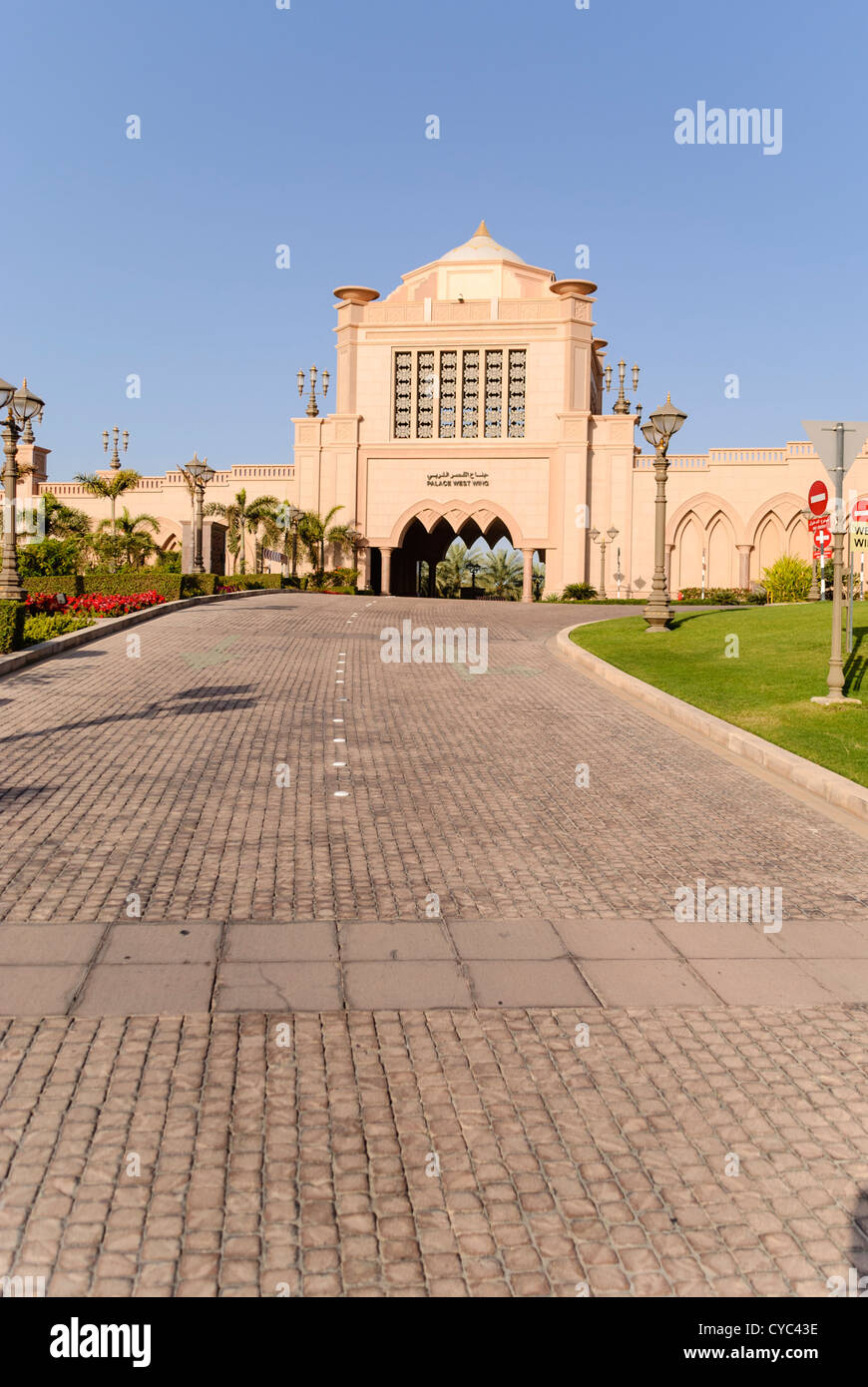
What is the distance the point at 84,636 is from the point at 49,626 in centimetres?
100

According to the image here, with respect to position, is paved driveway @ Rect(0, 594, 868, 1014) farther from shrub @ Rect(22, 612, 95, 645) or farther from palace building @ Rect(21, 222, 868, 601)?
palace building @ Rect(21, 222, 868, 601)

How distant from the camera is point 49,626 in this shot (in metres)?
21.8

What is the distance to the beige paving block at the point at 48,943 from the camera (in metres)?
5.46

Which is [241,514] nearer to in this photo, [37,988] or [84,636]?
[84,636]

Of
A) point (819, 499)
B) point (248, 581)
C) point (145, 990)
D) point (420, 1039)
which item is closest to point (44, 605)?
point (248, 581)

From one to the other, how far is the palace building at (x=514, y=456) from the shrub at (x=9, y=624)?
3262cm

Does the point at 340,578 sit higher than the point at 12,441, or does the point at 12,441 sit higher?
the point at 12,441

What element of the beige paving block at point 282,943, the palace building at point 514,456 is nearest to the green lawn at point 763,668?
the beige paving block at point 282,943

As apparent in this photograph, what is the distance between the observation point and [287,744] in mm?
11617

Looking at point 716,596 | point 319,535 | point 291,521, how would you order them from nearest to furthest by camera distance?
1. point 716,596
2. point 319,535
3. point 291,521

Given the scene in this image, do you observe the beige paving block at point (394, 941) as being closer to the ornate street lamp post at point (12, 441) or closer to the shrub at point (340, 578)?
the ornate street lamp post at point (12, 441)
